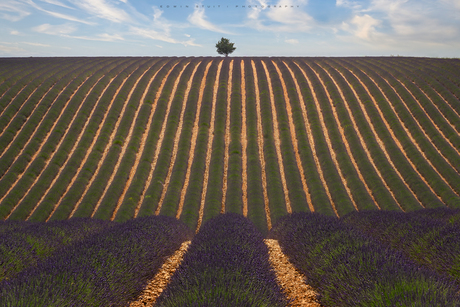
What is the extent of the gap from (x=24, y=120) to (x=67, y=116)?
4968mm

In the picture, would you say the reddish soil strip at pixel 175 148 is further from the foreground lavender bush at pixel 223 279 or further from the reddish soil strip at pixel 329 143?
the foreground lavender bush at pixel 223 279

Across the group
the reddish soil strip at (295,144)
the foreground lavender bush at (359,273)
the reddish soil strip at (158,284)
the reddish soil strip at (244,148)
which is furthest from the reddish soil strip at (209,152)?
the foreground lavender bush at (359,273)

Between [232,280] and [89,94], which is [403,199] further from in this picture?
[89,94]

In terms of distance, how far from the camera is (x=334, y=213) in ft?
87.3

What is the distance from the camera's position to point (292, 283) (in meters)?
8.97

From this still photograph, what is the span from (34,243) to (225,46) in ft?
293

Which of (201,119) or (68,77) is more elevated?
(68,77)

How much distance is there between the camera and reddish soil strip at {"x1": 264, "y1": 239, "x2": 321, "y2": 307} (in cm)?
778

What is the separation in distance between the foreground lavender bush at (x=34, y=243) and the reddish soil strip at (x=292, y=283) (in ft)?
22.7

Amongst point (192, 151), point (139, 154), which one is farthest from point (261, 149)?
point (139, 154)

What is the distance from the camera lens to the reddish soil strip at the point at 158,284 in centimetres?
789

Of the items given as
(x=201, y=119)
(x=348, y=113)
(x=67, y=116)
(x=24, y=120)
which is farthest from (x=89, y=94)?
(x=348, y=113)

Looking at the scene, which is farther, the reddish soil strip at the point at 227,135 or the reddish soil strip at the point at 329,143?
A: the reddish soil strip at the point at 227,135

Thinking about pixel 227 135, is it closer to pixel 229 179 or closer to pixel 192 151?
pixel 192 151
